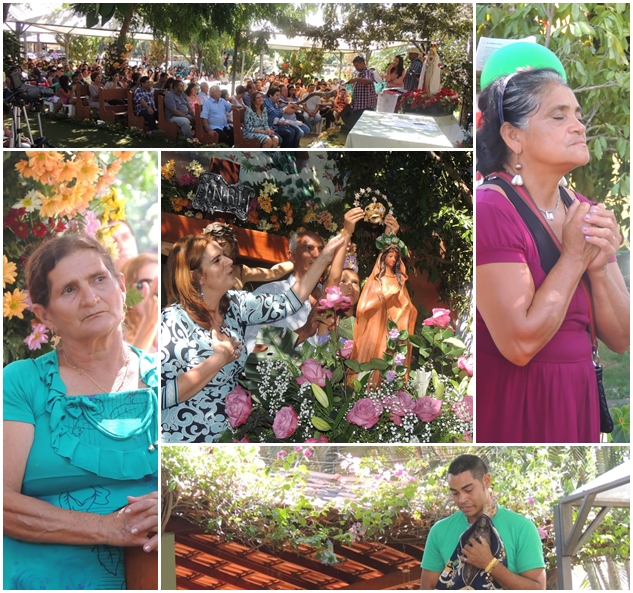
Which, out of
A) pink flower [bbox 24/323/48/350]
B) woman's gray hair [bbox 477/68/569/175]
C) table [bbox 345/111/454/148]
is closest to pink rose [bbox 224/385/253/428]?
pink flower [bbox 24/323/48/350]

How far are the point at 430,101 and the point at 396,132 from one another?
0.24 meters

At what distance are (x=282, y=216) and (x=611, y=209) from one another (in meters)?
1.75

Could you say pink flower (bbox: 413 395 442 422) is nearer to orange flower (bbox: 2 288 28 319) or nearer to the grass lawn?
the grass lawn

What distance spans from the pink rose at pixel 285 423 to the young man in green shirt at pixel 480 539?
87 centimetres

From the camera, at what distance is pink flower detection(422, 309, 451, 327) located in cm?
408

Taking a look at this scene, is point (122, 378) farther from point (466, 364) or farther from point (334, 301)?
point (466, 364)

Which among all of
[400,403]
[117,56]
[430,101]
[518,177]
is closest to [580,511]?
[400,403]

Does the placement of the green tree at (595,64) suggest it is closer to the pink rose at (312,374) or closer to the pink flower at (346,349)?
the pink flower at (346,349)

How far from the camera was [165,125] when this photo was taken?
410 cm

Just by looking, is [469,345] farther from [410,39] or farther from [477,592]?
[410,39]

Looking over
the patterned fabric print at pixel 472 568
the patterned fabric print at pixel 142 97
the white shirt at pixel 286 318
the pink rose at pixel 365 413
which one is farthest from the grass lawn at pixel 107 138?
the patterned fabric print at pixel 472 568

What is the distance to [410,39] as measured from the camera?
399 centimetres

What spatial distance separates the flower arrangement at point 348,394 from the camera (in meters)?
4.07

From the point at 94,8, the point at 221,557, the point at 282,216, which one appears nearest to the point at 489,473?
the point at 221,557
